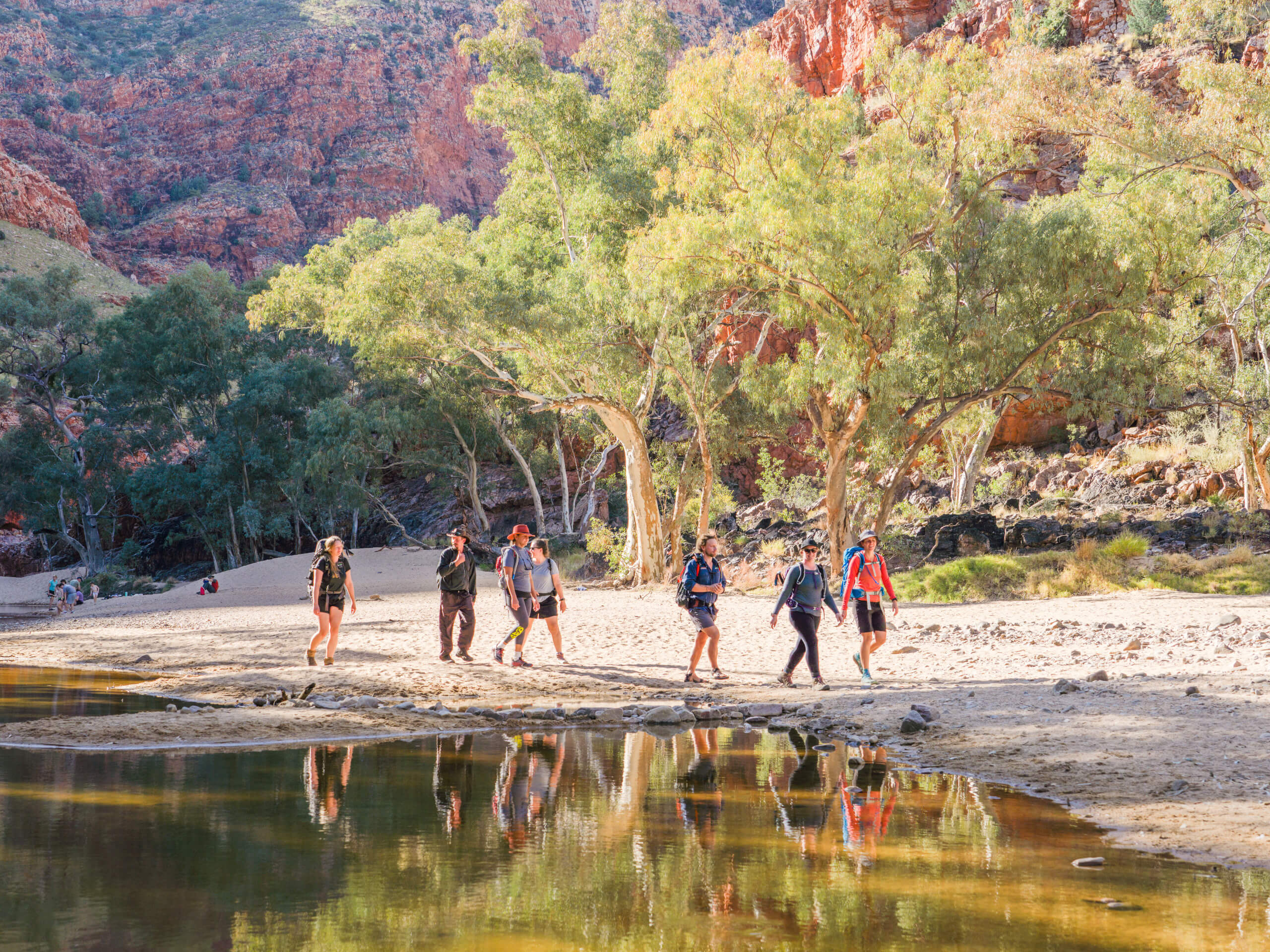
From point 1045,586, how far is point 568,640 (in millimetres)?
9017

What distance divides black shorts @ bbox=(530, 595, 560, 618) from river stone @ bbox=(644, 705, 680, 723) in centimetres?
303

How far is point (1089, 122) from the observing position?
18344mm

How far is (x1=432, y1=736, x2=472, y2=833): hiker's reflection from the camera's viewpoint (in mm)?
6105

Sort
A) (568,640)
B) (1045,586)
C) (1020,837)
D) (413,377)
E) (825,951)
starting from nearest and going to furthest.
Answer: (825,951), (1020,837), (568,640), (1045,586), (413,377)

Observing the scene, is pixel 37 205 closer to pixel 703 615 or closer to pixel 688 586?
pixel 688 586

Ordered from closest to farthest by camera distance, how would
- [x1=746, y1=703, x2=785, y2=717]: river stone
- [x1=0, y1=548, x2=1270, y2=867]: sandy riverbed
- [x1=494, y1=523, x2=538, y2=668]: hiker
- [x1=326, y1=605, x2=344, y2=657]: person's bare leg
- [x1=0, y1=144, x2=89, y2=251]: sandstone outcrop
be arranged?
[x1=0, y1=548, x2=1270, y2=867]: sandy riverbed, [x1=746, y1=703, x2=785, y2=717]: river stone, [x1=326, y1=605, x2=344, y2=657]: person's bare leg, [x1=494, y1=523, x2=538, y2=668]: hiker, [x1=0, y1=144, x2=89, y2=251]: sandstone outcrop

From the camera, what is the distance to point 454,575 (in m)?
12.6

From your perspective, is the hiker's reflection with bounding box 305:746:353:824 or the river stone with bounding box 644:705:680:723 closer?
the hiker's reflection with bounding box 305:746:353:824

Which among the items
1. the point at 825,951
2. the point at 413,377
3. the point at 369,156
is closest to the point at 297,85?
the point at 369,156

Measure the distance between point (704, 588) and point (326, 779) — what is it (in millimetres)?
Answer: 5026

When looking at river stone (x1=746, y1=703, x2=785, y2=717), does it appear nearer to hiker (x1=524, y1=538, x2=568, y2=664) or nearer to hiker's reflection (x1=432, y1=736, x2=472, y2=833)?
hiker's reflection (x1=432, y1=736, x2=472, y2=833)

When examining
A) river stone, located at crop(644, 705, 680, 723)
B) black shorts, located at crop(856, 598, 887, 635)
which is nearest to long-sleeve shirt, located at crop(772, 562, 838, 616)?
black shorts, located at crop(856, 598, 887, 635)

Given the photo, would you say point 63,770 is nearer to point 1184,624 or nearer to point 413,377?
point 1184,624

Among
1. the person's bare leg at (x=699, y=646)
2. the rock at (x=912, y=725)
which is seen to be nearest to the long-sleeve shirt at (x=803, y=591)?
the person's bare leg at (x=699, y=646)
